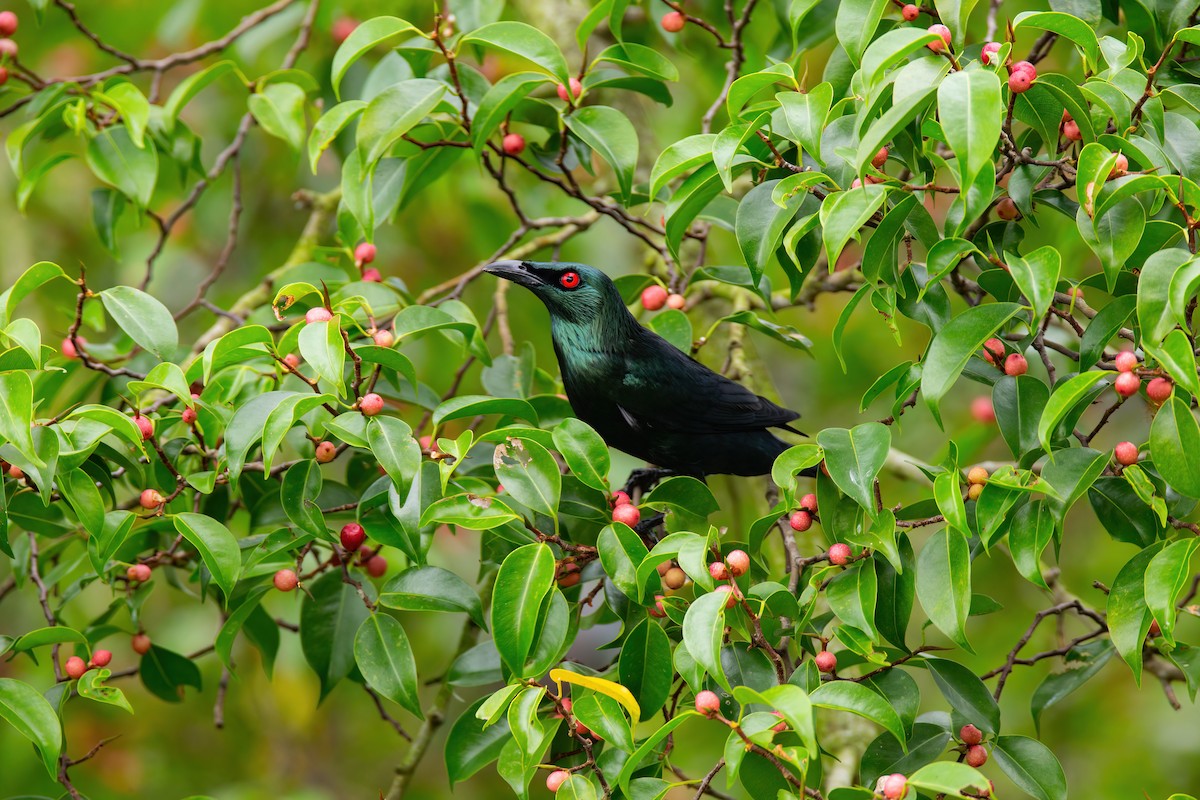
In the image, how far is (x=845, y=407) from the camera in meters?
6.29

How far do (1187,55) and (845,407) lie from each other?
3.69 m

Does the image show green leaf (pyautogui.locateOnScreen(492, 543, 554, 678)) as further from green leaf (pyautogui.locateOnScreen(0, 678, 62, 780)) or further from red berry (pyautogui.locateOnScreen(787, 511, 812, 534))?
green leaf (pyautogui.locateOnScreen(0, 678, 62, 780))

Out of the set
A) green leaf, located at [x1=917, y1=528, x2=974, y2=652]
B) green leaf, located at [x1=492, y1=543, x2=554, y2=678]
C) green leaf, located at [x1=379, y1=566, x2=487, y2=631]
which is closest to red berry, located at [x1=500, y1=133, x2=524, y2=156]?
green leaf, located at [x1=379, y1=566, x2=487, y2=631]

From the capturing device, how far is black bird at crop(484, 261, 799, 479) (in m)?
3.15

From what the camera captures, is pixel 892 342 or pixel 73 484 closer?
pixel 73 484

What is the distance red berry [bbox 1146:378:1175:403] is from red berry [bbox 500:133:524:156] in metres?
1.73

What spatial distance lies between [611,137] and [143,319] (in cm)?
112

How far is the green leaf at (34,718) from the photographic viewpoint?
203 centimetres

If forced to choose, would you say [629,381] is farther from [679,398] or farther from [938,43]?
[938,43]

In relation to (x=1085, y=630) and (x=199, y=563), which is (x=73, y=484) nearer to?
(x=199, y=563)

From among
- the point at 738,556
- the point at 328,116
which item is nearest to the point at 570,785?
the point at 738,556

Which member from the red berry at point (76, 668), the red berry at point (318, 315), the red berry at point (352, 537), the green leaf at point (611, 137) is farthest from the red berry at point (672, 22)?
the red berry at point (76, 668)

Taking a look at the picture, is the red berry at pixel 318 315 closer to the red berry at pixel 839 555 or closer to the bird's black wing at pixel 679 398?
the red berry at pixel 839 555

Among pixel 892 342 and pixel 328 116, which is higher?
pixel 328 116
